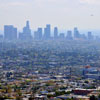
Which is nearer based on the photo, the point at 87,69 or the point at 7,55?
the point at 87,69

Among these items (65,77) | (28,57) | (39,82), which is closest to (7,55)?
(28,57)

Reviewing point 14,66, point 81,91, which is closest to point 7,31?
point 14,66

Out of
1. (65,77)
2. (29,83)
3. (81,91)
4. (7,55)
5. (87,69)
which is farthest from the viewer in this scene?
(7,55)

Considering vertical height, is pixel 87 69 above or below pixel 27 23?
below

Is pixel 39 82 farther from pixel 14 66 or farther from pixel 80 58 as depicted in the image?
pixel 80 58

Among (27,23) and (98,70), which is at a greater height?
(27,23)

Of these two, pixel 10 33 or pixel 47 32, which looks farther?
pixel 47 32

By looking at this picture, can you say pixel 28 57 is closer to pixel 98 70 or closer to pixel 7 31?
pixel 98 70

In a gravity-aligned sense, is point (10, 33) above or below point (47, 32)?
below

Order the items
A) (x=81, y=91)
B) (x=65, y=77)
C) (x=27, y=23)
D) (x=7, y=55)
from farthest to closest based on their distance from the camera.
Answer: (x=27, y=23) < (x=7, y=55) < (x=65, y=77) < (x=81, y=91)
